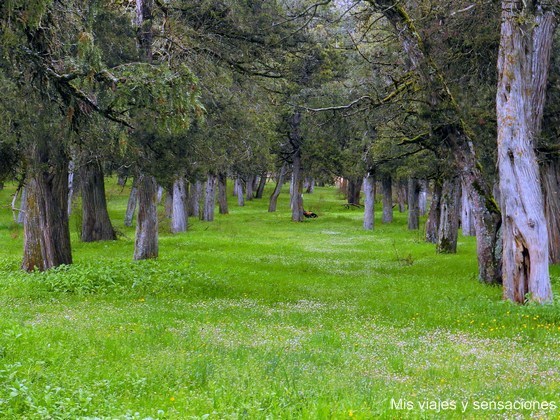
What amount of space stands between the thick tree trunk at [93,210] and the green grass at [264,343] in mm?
10112

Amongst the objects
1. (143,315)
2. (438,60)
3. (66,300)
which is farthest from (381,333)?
(438,60)

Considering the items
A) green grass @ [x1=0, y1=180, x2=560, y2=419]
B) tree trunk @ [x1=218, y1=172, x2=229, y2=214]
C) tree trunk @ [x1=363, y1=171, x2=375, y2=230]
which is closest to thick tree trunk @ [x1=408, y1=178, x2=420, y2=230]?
tree trunk @ [x1=363, y1=171, x2=375, y2=230]

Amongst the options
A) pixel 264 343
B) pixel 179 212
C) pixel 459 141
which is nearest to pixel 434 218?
pixel 179 212

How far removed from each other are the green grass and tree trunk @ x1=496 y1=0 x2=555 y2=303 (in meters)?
0.74

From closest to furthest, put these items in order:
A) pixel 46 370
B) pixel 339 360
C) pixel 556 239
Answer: pixel 46 370 → pixel 339 360 → pixel 556 239

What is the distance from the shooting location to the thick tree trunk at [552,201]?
1916 cm

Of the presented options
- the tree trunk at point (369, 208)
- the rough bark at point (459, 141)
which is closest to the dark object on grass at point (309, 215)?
the tree trunk at point (369, 208)

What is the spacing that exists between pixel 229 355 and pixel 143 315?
3492 mm

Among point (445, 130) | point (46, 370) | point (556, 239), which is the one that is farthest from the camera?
point (556, 239)

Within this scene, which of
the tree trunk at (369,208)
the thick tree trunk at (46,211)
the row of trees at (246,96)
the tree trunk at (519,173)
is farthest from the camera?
the tree trunk at (369,208)

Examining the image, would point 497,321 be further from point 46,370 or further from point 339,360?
point 46,370

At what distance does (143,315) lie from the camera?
10.9m

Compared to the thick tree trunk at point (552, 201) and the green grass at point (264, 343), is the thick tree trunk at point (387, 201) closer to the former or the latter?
the thick tree trunk at point (552, 201)

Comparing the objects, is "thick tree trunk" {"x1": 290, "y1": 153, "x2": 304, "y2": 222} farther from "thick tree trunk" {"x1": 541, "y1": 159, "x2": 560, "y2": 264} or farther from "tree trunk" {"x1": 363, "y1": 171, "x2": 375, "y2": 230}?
"thick tree trunk" {"x1": 541, "y1": 159, "x2": 560, "y2": 264}
